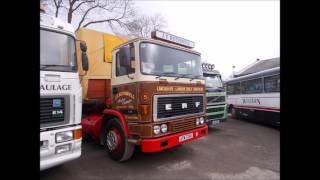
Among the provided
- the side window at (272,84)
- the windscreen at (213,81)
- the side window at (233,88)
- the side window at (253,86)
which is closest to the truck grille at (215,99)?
the windscreen at (213,81)

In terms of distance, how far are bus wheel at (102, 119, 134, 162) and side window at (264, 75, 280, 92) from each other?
22.3ft

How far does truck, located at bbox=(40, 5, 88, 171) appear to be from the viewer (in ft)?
10.8

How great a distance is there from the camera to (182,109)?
4.84 m

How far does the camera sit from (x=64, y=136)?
3.49 metres

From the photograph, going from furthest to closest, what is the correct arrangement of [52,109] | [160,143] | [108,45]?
[108,45] → [160,143] → [52,109]

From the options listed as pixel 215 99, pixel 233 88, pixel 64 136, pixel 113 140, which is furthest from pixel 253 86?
pixel 64 136

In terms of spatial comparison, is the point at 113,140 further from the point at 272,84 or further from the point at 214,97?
the point at 272,84

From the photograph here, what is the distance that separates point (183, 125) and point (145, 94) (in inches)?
49.4

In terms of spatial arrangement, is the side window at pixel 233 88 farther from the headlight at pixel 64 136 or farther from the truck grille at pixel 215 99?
the headlight at pixel 64 136

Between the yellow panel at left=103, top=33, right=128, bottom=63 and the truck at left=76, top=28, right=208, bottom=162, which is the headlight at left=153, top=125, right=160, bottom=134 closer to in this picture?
the truck at left=76, top=28, right=208, bottom=162

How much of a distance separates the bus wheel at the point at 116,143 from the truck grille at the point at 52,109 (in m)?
1.46

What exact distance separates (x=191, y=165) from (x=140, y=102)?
1856mm

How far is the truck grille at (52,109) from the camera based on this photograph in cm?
327

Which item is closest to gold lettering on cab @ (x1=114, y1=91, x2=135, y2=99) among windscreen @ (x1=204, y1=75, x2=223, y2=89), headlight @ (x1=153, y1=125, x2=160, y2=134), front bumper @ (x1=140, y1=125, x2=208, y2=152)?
headlight @ (x1=153, y1=125, x2=160, y2=134)
